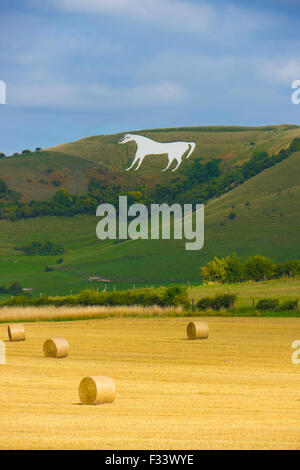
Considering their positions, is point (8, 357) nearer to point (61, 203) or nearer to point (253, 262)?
point (253, 262)

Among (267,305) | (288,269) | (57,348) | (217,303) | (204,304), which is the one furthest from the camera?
(288,269)

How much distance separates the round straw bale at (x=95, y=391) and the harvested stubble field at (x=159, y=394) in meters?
0.21

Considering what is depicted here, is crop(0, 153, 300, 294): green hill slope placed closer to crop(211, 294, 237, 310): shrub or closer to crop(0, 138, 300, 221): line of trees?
crop(0, 138, 300, 221): line of trees

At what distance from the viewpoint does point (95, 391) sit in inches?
529

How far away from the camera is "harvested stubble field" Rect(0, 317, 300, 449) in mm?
10602

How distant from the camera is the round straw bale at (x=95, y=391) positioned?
44.2 feet

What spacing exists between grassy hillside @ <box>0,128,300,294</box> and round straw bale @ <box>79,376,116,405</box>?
262 feet

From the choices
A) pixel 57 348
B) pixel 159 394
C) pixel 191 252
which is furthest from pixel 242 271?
pixel 159 394

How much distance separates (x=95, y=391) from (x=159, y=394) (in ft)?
7.18

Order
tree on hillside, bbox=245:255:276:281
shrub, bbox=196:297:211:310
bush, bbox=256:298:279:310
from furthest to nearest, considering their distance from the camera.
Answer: tree on hillside, bbox=245:255:276:281 → shrub, bbox=196:297:211:310 → bush, bbox=256:298:279:310

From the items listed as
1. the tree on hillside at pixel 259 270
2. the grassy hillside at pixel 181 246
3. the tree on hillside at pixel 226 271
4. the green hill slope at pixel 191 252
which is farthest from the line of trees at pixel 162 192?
the tree on hillside at pixel 259 270

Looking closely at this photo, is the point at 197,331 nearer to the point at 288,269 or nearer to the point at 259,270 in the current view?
the point at 259,270

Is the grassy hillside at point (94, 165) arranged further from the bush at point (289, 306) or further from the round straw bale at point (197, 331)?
the round straw bale at point (197, 331)

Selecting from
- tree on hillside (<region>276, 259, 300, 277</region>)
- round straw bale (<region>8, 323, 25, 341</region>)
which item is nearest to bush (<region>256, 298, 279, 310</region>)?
round straw bale (<region>8, 323, 25, 341</region>)
